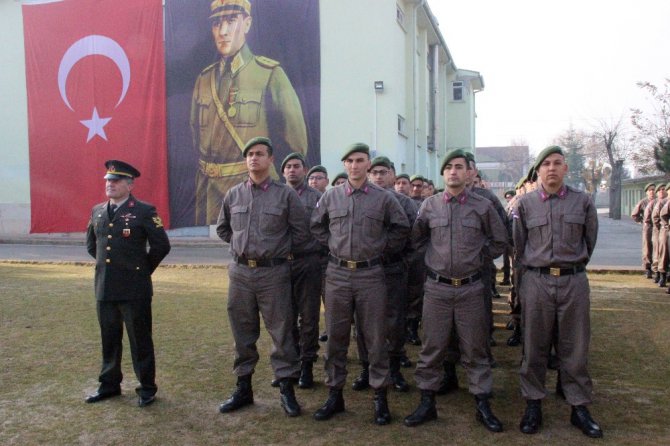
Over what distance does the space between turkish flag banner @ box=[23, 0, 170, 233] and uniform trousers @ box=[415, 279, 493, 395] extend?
1627cm

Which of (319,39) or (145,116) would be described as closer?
(319,39)

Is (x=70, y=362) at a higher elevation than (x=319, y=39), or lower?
lower

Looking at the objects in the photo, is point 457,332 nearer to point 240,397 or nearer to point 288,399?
point 288,399

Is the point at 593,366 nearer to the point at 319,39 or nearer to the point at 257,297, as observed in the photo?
the point at 257,297

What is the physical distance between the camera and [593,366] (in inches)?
225

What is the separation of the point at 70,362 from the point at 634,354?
5598 mm

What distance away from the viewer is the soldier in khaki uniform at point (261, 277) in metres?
4.68

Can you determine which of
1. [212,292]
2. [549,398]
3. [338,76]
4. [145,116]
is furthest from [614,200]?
[549,398]

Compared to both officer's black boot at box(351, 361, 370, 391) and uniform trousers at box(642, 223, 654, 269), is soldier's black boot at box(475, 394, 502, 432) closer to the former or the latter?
officer's black boot at box(351, 361, 370, 391)

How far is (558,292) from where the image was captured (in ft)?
13.9

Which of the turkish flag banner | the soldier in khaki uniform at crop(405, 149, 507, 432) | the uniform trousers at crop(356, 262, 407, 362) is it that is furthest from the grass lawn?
the turkish flag banner

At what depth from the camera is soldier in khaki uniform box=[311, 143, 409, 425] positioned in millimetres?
4469

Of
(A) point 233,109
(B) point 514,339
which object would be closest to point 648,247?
(B) point 514,339

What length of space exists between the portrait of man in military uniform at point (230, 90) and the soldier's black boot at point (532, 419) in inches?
553
